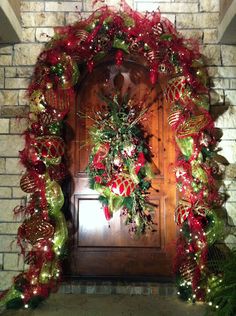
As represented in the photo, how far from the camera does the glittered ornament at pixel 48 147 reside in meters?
2.68

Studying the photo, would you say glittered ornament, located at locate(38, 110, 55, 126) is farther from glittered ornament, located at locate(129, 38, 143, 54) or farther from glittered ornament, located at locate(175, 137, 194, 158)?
glittered ornament, located at locate(175, 137, 194, 158)

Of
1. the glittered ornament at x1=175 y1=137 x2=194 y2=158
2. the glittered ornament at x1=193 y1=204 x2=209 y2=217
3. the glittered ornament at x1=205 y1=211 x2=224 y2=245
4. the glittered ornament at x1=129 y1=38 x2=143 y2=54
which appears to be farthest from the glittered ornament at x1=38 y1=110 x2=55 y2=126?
the glittered ornament at x1=205 y1=211 x2=224 y2=245

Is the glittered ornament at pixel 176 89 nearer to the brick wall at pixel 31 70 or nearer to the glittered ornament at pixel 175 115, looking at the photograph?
the glittered ornament at pixel 175 115

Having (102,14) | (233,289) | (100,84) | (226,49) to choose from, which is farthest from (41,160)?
(226,49)

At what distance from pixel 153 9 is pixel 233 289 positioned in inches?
96.7

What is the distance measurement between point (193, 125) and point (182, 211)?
0.70 meters

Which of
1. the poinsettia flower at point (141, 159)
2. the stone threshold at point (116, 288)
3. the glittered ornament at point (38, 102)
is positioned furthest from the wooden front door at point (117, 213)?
the glittered ornament at point (38, 102)

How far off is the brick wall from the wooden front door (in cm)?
49

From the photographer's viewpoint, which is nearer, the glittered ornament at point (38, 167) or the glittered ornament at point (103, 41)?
the glittered ornament at point (38, 167)

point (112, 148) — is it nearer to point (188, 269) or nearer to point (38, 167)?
point (38, 167)

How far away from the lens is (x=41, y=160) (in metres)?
2.70

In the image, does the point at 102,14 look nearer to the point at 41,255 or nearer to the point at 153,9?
the point at 153,9

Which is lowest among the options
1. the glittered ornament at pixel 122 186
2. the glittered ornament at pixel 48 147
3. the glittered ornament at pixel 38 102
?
the glittered ornament at pixel 122 186

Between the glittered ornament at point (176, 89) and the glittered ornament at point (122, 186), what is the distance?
2.58 ft
